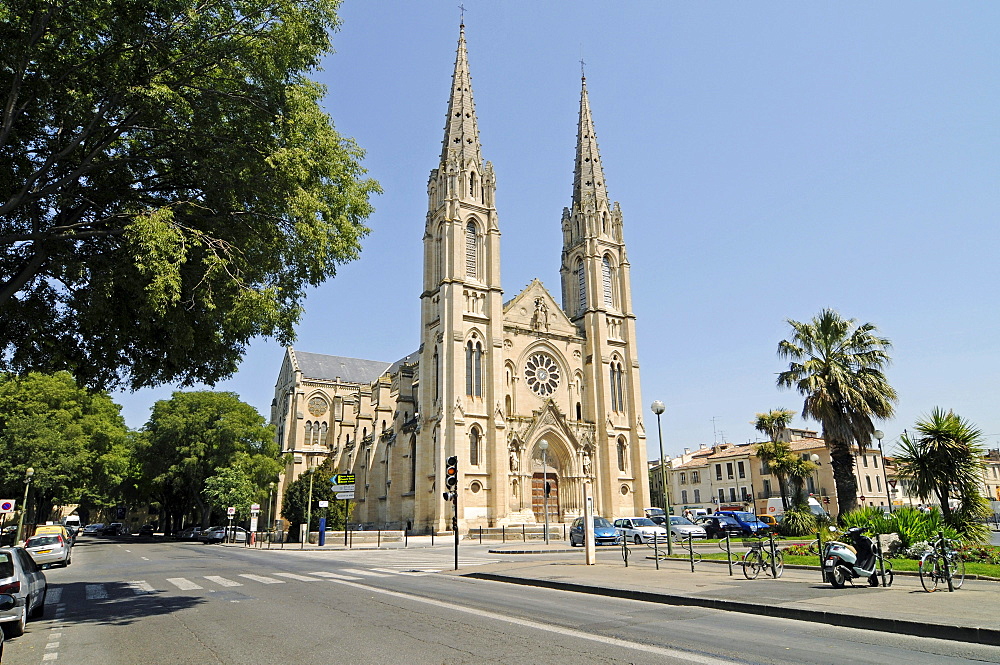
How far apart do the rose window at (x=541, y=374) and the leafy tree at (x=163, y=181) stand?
3742 centimetres

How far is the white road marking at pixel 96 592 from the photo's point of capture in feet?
43.7

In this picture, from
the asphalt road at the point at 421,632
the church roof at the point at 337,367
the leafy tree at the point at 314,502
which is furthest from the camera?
the church roof at the point at 337,367

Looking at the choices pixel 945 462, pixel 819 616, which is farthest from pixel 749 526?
pixel 819 616

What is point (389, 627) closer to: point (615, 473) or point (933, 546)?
point (933, 546)

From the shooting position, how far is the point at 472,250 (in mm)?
48062

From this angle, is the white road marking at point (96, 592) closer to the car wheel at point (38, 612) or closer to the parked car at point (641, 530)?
the car wheel at point (38, 612)

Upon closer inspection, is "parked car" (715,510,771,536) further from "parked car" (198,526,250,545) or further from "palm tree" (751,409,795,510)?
"parked car" (198,526,250,545)

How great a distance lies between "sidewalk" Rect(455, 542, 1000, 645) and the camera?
25.3 ft

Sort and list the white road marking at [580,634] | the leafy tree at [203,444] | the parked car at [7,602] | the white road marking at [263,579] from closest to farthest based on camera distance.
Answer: the white road marking at [580,634] < the parked car at [7,602] < the white road marking at [263,579] < the leafy tree at [203,444]

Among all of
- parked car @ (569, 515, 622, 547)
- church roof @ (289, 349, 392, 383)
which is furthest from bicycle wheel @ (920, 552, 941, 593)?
church roof @ (289, 349, 392, 383)

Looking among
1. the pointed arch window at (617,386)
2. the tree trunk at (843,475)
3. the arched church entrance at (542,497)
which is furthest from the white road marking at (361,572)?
the pointed arch window at (617,386)

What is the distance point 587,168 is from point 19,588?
53.4 m

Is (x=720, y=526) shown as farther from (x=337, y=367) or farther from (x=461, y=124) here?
(x=337, y=367)

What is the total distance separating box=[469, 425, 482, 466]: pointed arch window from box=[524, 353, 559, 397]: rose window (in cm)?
715
